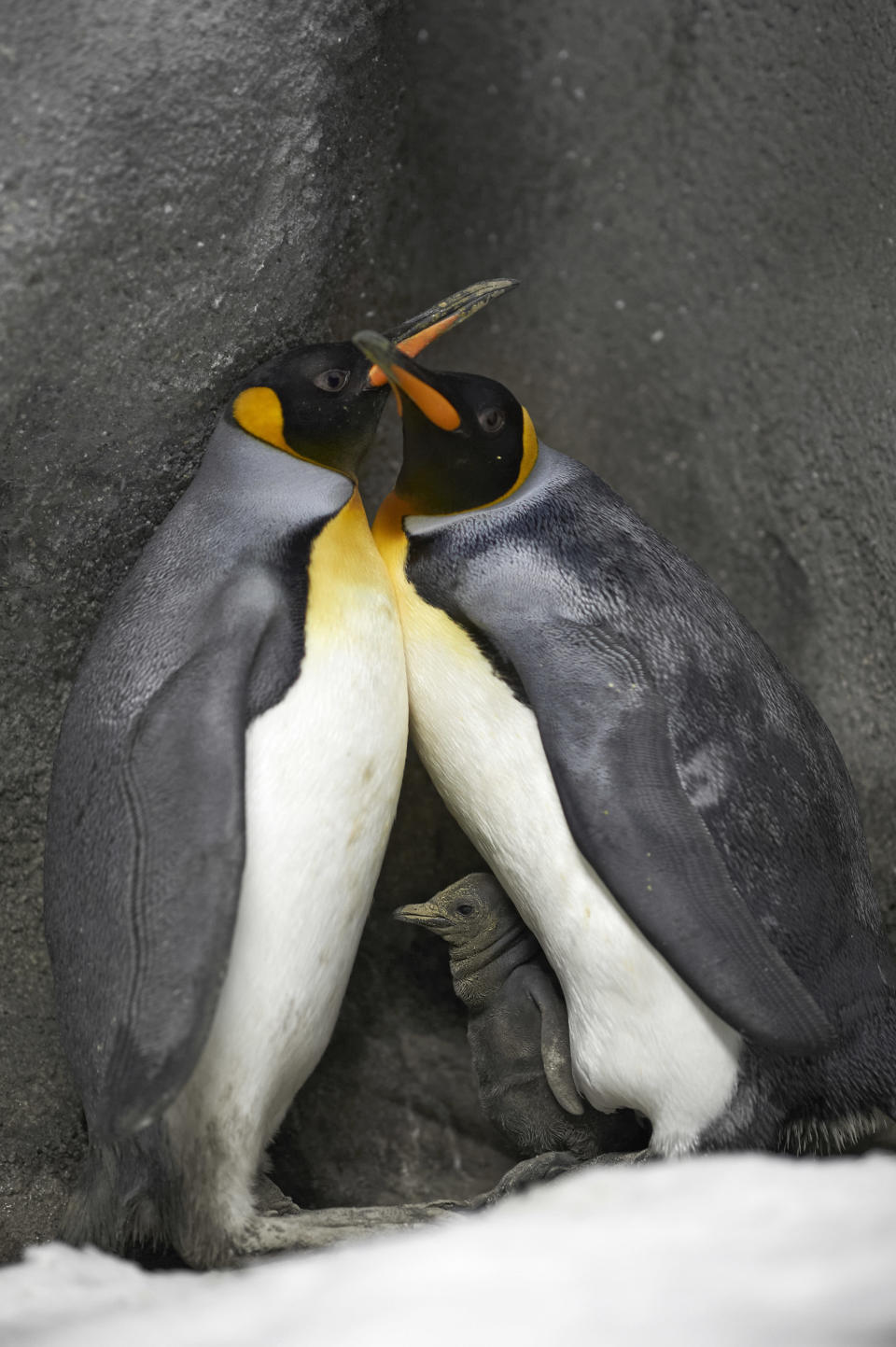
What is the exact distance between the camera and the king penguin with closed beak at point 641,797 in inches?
57.7

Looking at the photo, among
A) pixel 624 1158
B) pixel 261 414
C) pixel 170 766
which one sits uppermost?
Result: pixel 261 414

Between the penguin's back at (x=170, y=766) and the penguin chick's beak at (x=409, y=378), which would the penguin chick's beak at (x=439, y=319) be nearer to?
the penguin chick's beak at (x=409, y=378)

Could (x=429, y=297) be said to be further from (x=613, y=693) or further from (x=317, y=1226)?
(x=317, y=1226)

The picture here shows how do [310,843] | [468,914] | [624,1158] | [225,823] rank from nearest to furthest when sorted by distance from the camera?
[225,823] → [310,843] → [624,1158] → [468,914]

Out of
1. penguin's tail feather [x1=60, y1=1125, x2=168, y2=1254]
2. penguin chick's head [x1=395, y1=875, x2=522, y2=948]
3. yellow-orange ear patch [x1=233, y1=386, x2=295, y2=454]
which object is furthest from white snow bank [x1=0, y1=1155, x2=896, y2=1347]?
yellow-orange ear patch [x1=233, y1=386, x2=295, y2=454]

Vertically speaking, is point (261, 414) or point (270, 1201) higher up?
point (261, 414)

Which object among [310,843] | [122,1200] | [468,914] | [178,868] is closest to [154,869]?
[178,868]

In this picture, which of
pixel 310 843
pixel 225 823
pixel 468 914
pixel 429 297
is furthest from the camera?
pixel 429 297

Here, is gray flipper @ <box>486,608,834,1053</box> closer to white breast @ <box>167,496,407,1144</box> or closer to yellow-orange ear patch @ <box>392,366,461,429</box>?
white breast @ <box>167,496,407,1144</box>

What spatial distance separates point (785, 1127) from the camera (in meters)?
1.53

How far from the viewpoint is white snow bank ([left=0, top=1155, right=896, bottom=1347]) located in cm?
105

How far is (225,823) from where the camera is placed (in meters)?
1.39

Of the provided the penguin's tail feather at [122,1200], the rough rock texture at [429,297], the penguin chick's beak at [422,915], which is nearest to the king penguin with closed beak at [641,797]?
the penguin chick's beak at [422,915]

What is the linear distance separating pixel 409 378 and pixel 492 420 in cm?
16
